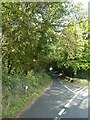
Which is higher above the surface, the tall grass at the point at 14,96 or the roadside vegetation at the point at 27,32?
the roadside vegetation at the point at 27,32

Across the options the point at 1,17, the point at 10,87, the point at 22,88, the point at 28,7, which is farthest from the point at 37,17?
the point at 22,88

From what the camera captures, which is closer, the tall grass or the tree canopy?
the tree canopy

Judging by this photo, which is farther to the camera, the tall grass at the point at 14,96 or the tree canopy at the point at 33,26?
the tall grass at the point at 14,96

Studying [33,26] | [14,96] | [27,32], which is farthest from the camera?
[14,96]

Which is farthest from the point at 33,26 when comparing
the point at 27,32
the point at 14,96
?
the point at 14,96

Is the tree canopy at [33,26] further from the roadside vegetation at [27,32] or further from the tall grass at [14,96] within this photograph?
the tall grass at [14,96]

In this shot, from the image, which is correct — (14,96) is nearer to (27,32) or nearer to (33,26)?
(27,32)

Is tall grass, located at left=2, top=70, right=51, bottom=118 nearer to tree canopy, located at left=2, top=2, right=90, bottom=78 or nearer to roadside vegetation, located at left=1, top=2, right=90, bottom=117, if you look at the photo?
roadside vegetation, located at left=1, top=2, right=90, bottom=117

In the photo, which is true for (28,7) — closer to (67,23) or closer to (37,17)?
(37,17)

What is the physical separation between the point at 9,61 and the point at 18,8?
3556mm

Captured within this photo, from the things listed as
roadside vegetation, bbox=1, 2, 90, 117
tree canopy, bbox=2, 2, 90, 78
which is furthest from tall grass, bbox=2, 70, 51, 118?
tree canopy, bbox=2, 2, 90, 78

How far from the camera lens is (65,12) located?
12.4 m

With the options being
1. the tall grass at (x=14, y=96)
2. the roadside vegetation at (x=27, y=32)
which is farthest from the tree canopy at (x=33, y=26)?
the tall grass at (x=14, y=96)

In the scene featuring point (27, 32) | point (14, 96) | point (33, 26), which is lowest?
point (14, 96)
